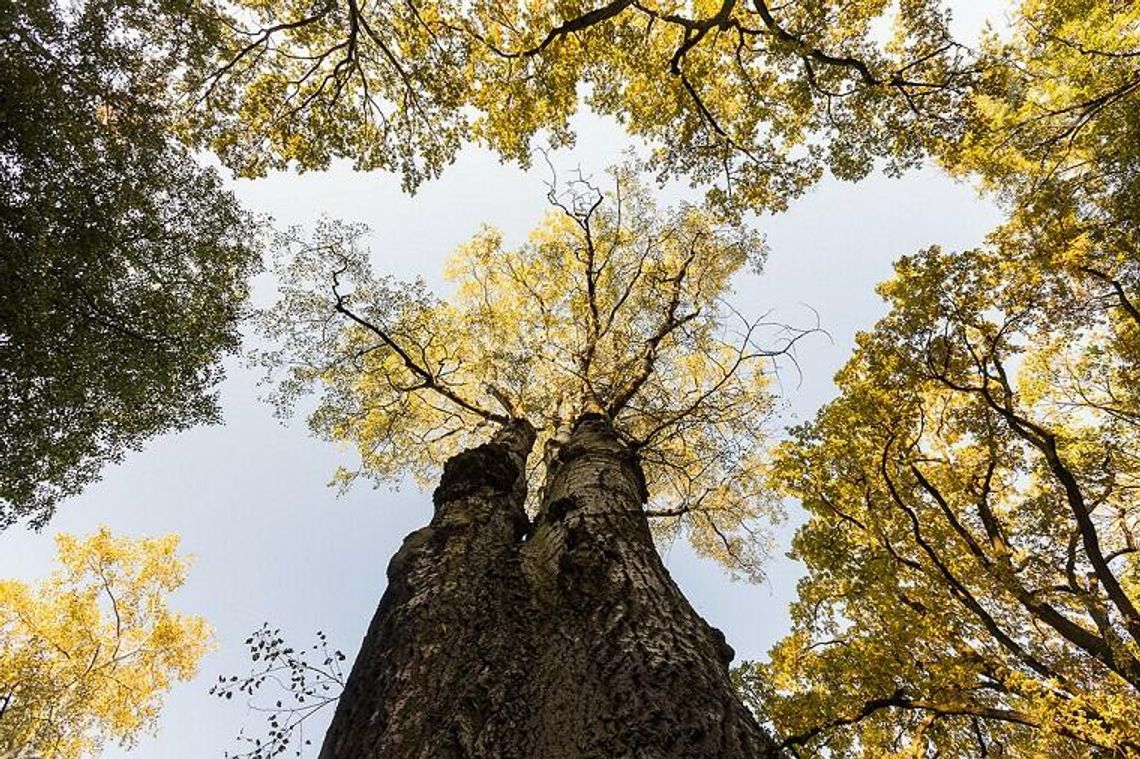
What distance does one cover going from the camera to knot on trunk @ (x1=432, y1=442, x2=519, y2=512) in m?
4.66

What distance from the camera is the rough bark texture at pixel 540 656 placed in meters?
2.13

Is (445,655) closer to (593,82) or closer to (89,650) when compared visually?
(593,82)

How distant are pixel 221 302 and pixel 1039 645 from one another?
1087 centimetres

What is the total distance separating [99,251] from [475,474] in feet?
14.2

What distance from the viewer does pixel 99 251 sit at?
5.30 m

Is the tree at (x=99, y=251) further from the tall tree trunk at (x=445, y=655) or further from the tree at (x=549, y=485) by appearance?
the tall tree trunk at (x=445, y=655)

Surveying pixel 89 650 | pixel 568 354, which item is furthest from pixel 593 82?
pixel 89 650

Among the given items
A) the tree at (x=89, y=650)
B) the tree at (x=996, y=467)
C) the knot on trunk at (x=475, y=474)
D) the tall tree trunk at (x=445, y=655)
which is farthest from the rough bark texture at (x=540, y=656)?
the tree at (x=89, y=650)

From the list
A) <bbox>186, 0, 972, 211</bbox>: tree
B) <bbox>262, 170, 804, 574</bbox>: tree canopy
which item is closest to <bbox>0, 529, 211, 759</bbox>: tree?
<bbox>262, 170, 804, 574</bbox>: tree canopy

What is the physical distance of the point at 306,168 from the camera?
804 centimetres

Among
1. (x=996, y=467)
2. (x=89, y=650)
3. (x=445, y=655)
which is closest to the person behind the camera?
(x=445, y=655)

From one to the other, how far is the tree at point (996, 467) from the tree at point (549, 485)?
2.17 meters

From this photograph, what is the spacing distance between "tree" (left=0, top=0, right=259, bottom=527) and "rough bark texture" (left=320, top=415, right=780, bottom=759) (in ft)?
14.2

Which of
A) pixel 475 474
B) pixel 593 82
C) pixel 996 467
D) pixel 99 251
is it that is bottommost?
pixel 475 474
